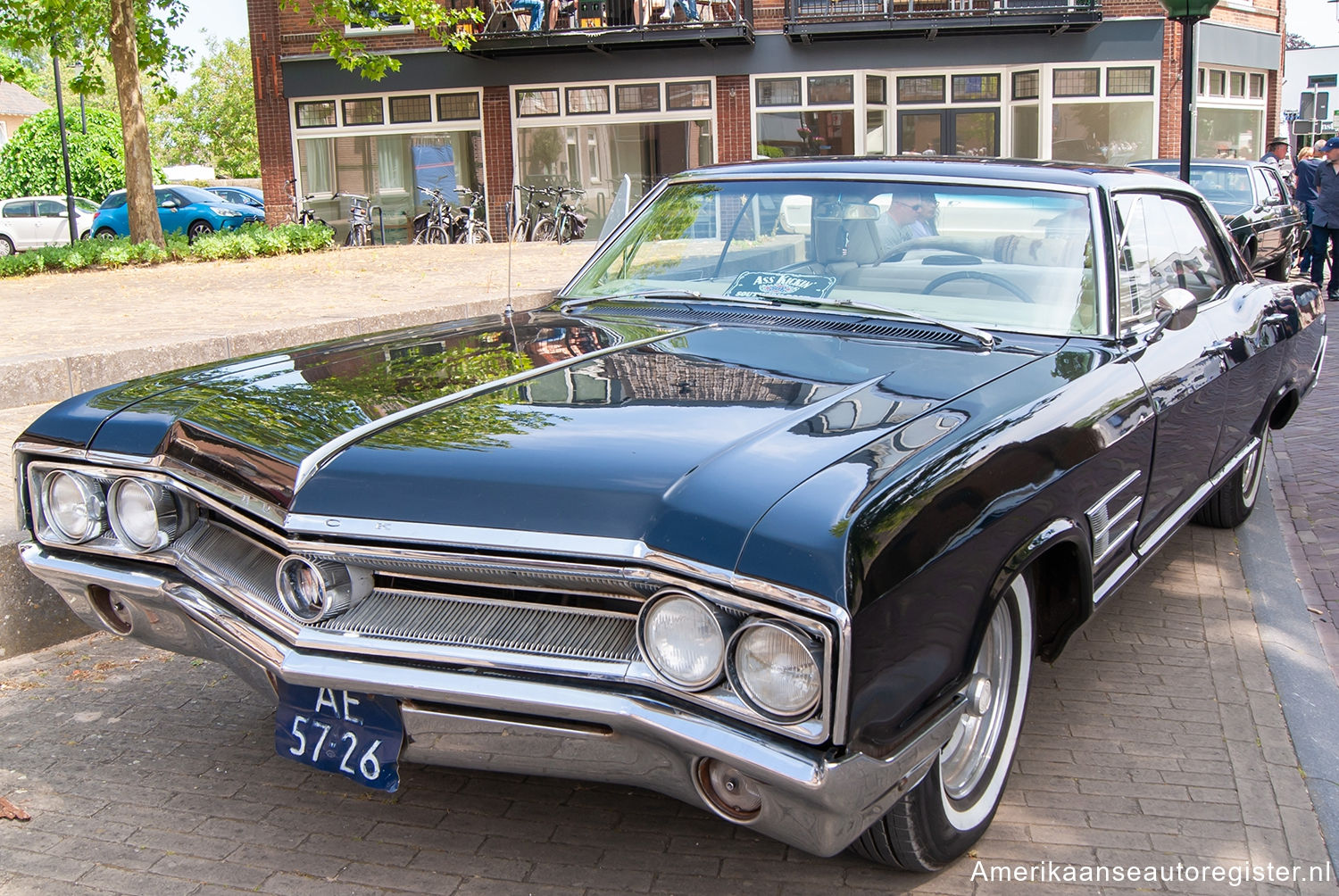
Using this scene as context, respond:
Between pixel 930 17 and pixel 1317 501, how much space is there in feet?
61.4

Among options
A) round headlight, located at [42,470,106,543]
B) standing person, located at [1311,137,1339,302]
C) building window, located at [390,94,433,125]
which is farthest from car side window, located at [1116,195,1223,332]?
building window, located at [390,94,433,125]

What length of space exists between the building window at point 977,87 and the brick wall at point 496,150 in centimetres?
891

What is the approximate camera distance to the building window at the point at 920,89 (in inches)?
927

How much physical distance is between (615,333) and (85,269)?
570 inches

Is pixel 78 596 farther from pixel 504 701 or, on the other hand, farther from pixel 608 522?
pixel 608 522

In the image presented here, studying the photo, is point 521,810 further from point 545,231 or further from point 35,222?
point 35,222

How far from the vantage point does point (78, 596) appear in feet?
9.61

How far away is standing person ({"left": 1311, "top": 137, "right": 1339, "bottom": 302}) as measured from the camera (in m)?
13.0

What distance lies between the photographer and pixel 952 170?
12.5 ft

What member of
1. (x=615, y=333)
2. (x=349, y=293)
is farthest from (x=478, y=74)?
(x=615, y=333)

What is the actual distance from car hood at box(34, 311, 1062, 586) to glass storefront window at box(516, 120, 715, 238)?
20.7m

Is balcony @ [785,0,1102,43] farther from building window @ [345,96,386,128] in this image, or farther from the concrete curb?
the concrete curb

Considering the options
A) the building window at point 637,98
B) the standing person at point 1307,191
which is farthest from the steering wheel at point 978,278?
the building window at point 637,98

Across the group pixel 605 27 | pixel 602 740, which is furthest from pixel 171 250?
pixel 602 740
